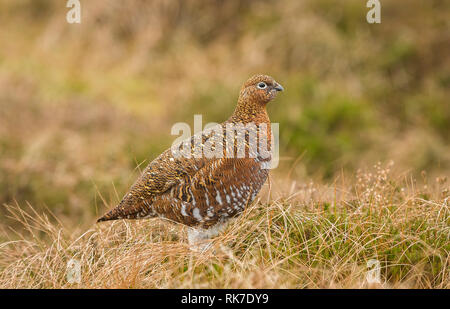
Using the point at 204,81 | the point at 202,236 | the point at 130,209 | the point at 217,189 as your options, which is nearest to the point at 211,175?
the point at 217,189

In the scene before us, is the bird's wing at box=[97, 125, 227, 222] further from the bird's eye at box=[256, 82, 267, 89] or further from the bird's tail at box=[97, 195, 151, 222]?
the bird's eye at box=[256, 82, 267, 89]

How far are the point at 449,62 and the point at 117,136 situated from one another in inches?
268

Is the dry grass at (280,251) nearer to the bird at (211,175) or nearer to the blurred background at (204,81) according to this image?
the bird at (211,175)

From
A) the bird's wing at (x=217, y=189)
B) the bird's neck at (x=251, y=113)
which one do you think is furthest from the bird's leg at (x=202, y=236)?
the bird's neck at (x=251, y=113)

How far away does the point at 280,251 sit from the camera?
11.1ft

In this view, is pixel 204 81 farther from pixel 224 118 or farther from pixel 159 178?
pixel 159 178

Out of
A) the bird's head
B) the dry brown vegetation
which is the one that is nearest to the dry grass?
the dry brown vegetation

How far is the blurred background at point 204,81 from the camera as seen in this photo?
8.30m

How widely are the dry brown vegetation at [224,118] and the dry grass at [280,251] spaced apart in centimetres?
2

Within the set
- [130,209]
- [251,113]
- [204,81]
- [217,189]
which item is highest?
[204,81]

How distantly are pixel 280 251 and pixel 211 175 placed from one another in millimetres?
669

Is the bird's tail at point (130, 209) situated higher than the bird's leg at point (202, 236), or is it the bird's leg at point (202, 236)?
the bird's tail at point (130, 209)

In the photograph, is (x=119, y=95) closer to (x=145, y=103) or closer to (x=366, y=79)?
(x=145, y=103)

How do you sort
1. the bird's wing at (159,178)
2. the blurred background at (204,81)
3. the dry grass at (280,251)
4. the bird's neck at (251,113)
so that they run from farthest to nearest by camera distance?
the blurred background at (204,81)
the bird's neck at (251,113)
the bird's wing at (159,178)
the dry grass at (280,251)
